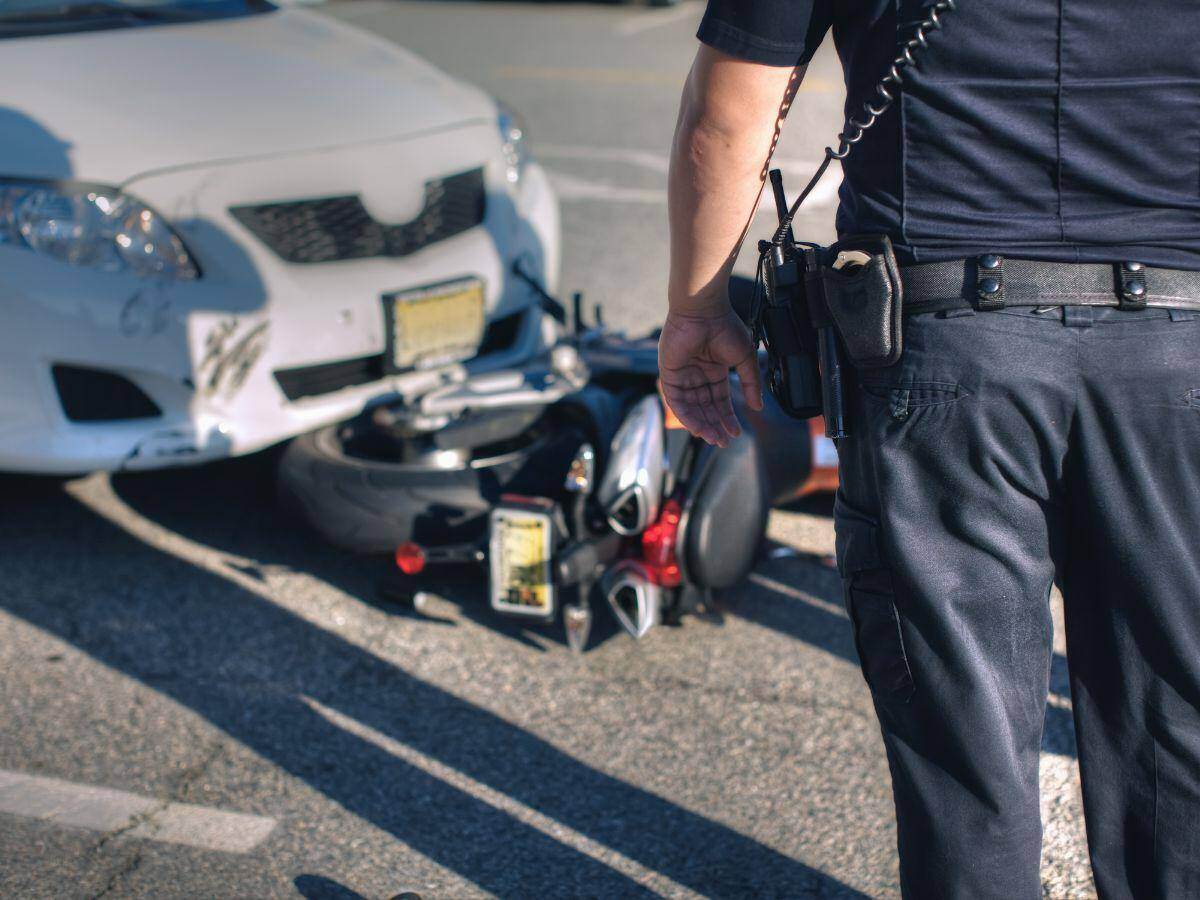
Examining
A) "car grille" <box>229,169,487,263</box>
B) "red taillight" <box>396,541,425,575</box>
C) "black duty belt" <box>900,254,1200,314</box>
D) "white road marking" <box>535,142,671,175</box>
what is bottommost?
"red taillight" <box>396,541,425,575</box>

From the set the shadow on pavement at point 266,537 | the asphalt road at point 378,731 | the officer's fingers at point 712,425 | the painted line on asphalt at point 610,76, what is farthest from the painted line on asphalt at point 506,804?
the painted line on asphalt at point 610,76

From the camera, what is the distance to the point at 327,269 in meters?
3.41

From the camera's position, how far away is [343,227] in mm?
3453

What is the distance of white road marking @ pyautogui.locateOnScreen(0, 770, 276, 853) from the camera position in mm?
2443

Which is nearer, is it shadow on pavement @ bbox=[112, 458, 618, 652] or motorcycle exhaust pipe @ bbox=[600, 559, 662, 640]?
motorcycle exhaust pipe @ bbox=[600, 559, 662, 640]

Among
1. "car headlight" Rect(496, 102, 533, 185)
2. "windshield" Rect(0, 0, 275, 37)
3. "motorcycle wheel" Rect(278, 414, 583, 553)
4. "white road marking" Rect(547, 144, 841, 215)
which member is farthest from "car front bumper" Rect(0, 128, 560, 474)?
"white road marking" Rect(547, 144, 841, 215)

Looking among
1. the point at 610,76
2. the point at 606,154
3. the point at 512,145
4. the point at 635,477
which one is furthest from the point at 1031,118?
the point at 610,76

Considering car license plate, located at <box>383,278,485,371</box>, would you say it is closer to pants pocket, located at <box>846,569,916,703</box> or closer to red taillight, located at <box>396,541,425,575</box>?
red taillight, located at <box>396,541,425,575</box>

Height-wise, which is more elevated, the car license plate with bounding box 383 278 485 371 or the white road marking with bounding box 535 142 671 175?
the car license plate with bounding box 383 278 485 371

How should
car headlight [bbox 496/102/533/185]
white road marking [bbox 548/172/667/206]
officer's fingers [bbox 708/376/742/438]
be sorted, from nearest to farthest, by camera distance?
officer's fingers [bbox 708/376/742/438] < car headlight [bbox 496/102/533/185] < white road marking [bbox 548/172/667/206]

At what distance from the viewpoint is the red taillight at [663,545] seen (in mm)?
2904

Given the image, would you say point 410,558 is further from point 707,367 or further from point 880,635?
point 880,635

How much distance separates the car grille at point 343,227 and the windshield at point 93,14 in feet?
3.17

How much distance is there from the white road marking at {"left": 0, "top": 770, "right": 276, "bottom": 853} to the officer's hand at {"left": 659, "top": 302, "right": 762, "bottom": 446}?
1.20m
